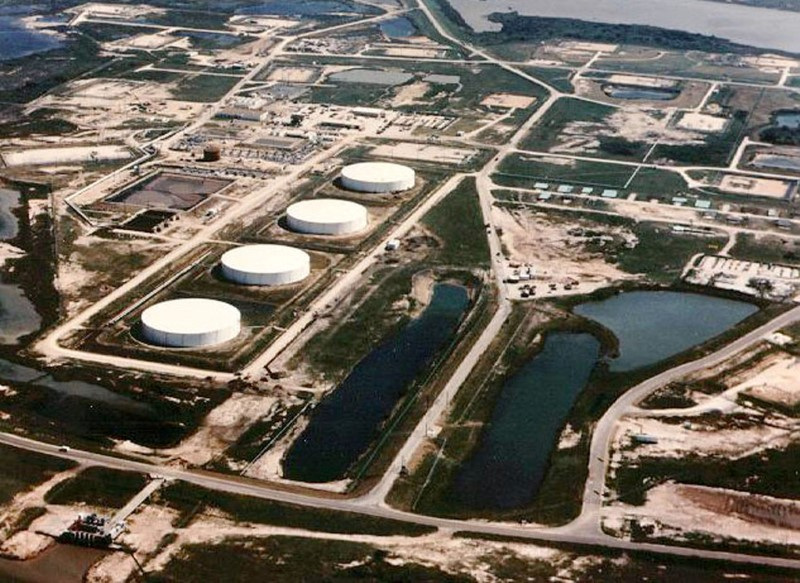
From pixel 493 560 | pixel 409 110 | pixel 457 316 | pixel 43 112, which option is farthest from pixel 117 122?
pixel 493 560

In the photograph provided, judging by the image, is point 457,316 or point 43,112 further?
point 43,112

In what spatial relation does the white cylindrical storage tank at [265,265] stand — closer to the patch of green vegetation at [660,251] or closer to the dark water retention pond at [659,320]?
the dark water retention pond at [659,320]

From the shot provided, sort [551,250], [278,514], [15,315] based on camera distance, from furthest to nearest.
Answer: [551,250], [15,315], [278,514]

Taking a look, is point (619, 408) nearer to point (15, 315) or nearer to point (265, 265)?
point (265, 265)

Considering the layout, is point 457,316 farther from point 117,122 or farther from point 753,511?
point 117,122

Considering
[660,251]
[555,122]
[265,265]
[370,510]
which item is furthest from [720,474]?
[555,122]
